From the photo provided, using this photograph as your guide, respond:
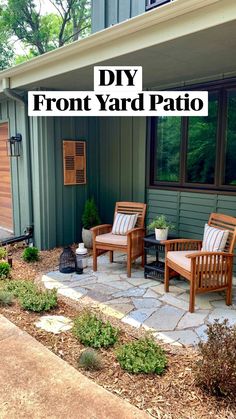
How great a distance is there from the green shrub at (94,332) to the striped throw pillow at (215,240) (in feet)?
4.53

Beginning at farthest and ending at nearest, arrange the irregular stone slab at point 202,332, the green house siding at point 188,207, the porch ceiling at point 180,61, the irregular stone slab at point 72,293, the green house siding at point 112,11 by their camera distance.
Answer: the green house siding at point 112,11 < the green house siding at point 188,207 < the irregular stone slab at point 72,293 < the porch ceiling at point 180,61 < the irregular stone slab at point 202,332

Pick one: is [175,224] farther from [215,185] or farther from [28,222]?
[28,222]

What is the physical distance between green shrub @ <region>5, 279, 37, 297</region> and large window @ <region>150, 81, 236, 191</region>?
2381 millimetres

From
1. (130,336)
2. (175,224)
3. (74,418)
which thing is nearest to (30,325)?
(130,336)

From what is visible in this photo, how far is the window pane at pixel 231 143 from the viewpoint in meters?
4.05

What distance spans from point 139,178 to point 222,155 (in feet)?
4.51

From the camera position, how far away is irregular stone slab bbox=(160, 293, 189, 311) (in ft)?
10.8

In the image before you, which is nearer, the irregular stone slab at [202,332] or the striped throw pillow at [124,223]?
the irregular stone slab at [202,332]

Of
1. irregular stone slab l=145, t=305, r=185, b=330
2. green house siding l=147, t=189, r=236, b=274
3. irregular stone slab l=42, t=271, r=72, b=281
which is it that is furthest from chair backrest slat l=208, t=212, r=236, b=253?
irregular stone slab l=42, t=271, r=72, b=281

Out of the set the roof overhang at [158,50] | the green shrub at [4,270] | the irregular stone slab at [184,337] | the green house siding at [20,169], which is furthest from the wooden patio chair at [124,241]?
the roof overhang at [158,50]

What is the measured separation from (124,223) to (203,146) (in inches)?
56.9

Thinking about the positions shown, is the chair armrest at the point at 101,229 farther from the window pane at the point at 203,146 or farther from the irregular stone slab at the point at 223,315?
the irregular stone slab at the point at 223,315

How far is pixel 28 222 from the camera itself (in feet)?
17.9

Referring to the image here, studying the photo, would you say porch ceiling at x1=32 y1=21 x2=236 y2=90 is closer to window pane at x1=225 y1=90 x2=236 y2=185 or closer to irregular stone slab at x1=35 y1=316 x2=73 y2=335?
window pane at x1=225 y1=90 x2=236 y2=185
